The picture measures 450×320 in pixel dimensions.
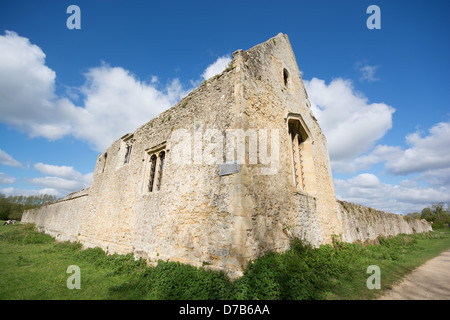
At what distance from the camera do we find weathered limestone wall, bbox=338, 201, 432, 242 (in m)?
10.3

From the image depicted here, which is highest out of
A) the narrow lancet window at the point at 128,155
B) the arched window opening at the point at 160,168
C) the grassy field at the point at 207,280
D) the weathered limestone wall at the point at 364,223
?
the narrow lancet window at the point at 128,155

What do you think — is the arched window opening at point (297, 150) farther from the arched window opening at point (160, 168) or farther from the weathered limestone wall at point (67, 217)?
the weathered limestone wall at point (67, 217)

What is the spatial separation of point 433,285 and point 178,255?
649 cm

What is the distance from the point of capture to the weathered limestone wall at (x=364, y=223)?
10.3m

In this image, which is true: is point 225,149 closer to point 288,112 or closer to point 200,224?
point 200,224

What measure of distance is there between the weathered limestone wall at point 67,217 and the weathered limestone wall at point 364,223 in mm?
15787

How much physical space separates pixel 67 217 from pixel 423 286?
64.0 ft

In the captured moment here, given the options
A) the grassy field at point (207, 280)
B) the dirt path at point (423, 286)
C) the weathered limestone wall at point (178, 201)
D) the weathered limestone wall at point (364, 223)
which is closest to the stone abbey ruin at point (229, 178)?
the weathered limestone wall at point (178, 201)

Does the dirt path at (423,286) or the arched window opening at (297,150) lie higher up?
the arched window opening at (297,150)

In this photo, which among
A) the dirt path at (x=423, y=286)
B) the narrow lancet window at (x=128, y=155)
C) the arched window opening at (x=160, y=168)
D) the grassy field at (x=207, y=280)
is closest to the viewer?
the grassy field at (x=207, y=280)

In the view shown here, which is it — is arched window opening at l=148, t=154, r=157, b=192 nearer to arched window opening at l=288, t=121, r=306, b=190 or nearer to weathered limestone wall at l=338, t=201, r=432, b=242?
arched window opening at l=288, t=121, r=306, b=190

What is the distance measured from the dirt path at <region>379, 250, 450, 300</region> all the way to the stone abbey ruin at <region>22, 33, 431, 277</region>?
2.35 meters

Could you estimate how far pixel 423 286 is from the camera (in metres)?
4.59
